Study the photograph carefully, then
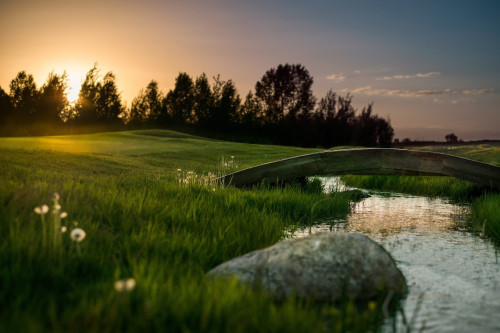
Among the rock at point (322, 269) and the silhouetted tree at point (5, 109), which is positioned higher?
the silhouetted tree at point (5, 109)

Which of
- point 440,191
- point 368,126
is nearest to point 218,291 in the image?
point 440,191

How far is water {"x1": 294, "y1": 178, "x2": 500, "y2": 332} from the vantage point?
2797mm

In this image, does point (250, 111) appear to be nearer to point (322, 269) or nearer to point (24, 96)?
point (24, 96)

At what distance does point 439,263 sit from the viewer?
404cm

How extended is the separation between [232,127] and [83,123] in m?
20.5

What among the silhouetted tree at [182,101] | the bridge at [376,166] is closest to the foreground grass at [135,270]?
the bridge at [376,166]

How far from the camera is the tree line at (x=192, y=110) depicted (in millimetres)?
46250

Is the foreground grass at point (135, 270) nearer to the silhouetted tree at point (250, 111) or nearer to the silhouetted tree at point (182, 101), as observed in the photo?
the silhouetted tree at point (250, 111)

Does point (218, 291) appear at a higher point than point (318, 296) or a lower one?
higher

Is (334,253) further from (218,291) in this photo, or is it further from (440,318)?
(218,291)

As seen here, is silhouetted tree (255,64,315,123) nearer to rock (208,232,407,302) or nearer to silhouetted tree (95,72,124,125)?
silhouetted tree (95,72,124,125)

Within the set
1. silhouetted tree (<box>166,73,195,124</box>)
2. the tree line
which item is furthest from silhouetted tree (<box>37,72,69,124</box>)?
silhouetted tree (<box>166,73,195,124</box>)

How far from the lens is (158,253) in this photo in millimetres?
3375

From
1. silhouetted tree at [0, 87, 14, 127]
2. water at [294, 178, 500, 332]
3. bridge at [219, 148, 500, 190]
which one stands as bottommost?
water at [294, 178, 500, 332]
